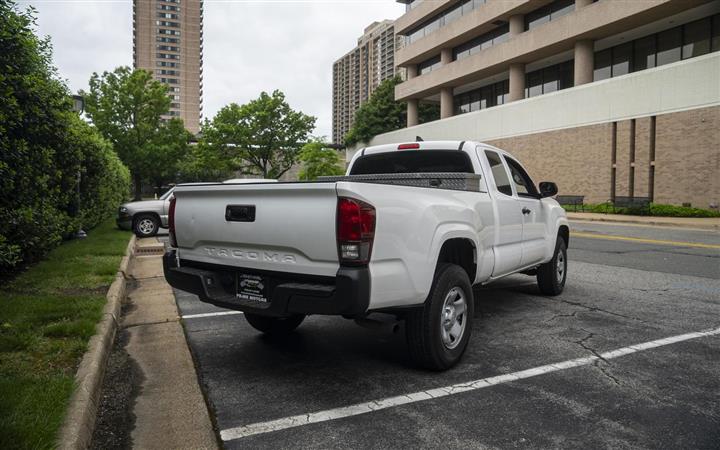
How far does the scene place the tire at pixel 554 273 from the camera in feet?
22.2

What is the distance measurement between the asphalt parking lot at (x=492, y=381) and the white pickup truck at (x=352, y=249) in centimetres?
43

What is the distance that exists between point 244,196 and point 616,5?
31530 mm

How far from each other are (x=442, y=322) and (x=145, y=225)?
1351 centimetres

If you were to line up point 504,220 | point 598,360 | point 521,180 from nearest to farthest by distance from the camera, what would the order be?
point 598,360 < point 504,220 < point 521,180

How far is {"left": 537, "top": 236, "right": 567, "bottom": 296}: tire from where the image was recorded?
6.78 metres

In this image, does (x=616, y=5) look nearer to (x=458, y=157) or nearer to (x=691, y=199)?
(x=691, y=199)

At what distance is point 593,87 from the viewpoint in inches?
1181

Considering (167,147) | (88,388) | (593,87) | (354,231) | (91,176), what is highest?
(593,87)

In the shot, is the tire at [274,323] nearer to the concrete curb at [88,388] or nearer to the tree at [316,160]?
the concrete curb at [88,388]

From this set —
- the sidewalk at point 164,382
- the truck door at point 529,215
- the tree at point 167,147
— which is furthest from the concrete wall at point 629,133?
the tree at point 167,147

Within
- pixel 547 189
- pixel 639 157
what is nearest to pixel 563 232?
pixel 547 189

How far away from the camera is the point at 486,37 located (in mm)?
40094

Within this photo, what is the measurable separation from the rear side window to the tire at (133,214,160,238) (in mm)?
11314

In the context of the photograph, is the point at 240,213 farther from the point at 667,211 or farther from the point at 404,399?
the point at 667,211
